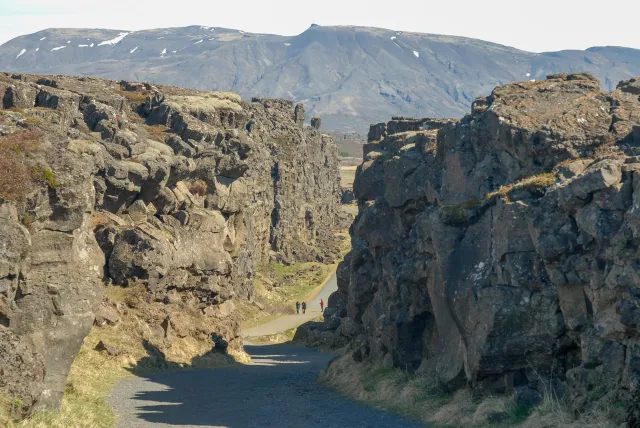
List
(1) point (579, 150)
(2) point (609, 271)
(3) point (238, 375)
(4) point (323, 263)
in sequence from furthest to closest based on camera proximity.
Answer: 1. (4) point (323, 263)
2. (3) point (238, 375)
3. (1) point (579, 150)
4. (2) point (609, 271)

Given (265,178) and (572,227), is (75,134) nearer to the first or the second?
(572,227)

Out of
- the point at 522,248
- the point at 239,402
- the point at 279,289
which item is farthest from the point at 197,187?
the point at 279,289

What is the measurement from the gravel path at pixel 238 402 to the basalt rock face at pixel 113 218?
4.71 meters

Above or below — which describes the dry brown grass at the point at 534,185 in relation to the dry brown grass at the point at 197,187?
above

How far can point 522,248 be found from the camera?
2544 centimetres

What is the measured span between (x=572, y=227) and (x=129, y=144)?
31.7m

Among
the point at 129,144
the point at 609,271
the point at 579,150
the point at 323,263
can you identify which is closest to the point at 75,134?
the point at 129,144

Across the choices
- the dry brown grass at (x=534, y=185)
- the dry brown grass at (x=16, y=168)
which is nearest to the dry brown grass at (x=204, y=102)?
the dry brown grass at (x=16, y=168)

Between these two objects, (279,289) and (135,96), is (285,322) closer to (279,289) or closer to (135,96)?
(279,289)

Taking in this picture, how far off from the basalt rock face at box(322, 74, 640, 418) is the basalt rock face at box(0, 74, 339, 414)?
436 inches

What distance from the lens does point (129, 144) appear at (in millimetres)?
50375

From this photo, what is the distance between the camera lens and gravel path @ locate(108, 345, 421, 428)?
29312 mm

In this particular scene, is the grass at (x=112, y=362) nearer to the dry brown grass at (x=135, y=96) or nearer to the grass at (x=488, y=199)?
the grass at (x=488, y=199)

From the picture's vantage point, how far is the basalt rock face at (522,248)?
22109 millimetres
